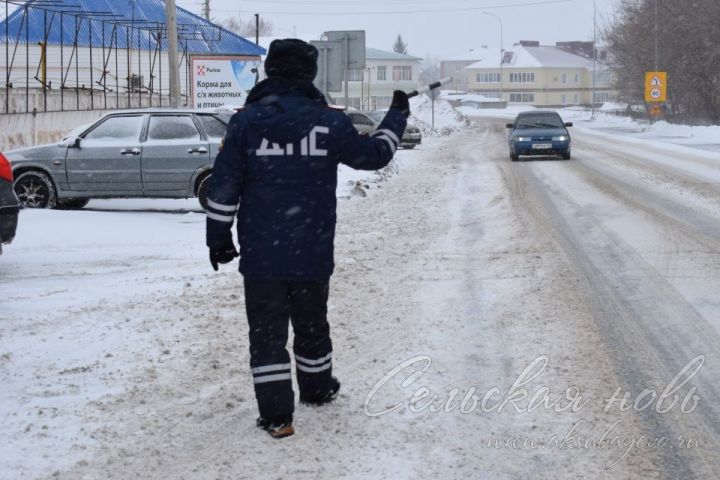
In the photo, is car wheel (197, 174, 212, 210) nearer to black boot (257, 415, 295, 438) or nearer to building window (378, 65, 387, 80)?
black boot (257, 415, 295, 438)

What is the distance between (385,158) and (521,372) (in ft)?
5.39

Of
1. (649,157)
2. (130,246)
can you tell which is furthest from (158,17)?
(130,246)

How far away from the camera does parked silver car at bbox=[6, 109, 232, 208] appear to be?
1413 centimetres

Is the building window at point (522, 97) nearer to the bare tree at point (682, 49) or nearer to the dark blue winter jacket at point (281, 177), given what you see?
the bare tree at point (682, 49)

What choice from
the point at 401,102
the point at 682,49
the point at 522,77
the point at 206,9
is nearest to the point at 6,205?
the point at 401,102

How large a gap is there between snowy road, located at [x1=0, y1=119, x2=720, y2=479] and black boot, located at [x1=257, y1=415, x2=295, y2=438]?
6cm

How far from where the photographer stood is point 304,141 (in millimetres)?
4613

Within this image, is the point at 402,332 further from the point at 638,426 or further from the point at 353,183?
the point at 353,183

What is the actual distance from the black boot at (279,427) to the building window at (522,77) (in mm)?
140087

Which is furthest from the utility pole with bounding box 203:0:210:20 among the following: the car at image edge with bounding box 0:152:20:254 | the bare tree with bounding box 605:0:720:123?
the car at image edge with bounding box 0:152:20:254

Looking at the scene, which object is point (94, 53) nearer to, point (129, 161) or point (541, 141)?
point (541, 141)

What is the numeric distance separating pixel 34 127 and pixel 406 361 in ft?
68.6

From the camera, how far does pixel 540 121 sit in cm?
2825

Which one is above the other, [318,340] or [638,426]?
[318,340]
